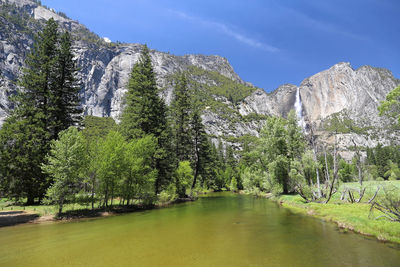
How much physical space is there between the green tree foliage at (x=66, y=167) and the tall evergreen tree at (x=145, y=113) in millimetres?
9767

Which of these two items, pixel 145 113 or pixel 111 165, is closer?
pixel 111 165

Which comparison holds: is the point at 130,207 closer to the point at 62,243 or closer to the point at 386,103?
the point at 62,243

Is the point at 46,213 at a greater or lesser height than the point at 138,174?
lesser

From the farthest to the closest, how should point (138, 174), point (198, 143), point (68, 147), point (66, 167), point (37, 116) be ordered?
point (198, 143)
point (138, 174)
point (37, 116)
point (68, 147)
point (66, 167)

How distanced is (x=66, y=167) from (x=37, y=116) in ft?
32.2

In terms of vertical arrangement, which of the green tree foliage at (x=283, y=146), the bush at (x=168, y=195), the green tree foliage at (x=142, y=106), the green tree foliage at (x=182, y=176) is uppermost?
the green tree foliage at (x=142, y=106)

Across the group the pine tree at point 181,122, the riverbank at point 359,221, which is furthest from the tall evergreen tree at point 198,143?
the riverbank at point 359,221

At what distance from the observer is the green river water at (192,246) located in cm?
890

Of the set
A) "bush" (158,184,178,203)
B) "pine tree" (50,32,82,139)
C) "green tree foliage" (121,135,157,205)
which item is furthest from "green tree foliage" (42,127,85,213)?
"bush" (158,184,178,203)

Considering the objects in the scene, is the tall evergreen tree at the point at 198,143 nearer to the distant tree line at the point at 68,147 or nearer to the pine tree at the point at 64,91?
the distant tree line at the point at 68,147

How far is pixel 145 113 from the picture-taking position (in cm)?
3262

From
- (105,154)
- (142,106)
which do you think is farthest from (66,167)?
(142,106)

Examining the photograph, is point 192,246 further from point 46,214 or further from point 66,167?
point 46,214

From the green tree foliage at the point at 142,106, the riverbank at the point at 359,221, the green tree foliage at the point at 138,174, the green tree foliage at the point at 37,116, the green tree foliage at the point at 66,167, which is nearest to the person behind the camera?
the riverbank at the point at 359,221
